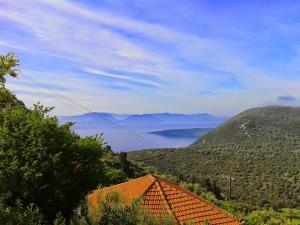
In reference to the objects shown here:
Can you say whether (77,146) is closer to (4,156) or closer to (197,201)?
(4,156)

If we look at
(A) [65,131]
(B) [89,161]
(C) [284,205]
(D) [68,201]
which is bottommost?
(C) [284,205]

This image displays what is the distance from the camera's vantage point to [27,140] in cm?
2023

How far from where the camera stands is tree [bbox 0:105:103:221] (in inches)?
750

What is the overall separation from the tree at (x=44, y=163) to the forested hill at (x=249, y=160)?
162ft

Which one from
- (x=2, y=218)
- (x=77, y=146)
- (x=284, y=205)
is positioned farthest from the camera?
(x=284, y=205)

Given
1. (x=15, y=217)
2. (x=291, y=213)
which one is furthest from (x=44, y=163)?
(x=291, y=213)

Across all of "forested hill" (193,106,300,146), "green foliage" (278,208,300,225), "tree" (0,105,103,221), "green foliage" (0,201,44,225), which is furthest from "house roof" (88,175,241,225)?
"forested hill" (193,106,300,146)

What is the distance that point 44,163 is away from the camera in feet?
64.5

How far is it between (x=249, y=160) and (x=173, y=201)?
100555 mm

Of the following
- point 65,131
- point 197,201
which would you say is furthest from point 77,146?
point 197,201

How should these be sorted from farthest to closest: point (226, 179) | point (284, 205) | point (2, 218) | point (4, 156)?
point (226, 179) < point (284, 205) < point (4, 156) < point (2, 218)

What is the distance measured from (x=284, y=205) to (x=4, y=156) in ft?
240

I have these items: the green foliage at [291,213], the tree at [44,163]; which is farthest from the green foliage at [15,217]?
the green foliage at [291,213]

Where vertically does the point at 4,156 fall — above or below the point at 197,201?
above
